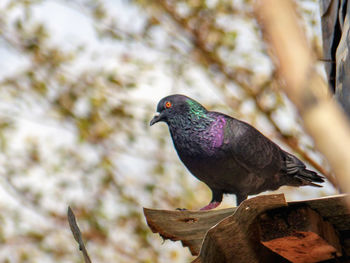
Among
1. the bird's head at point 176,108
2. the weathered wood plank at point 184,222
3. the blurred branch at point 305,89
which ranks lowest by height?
the weathered wood plank at point 184,222

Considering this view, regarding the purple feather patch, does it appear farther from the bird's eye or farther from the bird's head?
the bird's eye

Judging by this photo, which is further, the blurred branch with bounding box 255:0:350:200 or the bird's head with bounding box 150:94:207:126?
the bird's head with bounding box 150:94:207:126

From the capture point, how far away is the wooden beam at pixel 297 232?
8.36ft

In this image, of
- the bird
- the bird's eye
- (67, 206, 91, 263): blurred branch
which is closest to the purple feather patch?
the bird

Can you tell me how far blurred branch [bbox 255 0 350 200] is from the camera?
7.22 feet

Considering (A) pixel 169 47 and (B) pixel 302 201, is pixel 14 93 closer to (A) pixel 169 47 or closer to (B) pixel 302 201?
(A) pixel 169 47

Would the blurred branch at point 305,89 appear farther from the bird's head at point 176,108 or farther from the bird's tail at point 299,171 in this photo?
the bird's tail at point 299,171

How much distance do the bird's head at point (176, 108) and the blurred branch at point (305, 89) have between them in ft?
2.79

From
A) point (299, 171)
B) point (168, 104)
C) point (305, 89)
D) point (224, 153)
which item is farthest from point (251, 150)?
point (305, 89)

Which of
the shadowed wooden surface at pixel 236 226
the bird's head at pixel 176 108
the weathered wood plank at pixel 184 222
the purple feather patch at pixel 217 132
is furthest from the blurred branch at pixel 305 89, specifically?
the bird's head at pixel 176 108

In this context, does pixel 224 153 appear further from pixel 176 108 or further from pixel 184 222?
pixel 184 222

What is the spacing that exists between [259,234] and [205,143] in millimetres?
737

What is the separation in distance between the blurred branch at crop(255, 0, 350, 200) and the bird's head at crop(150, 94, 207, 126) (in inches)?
33.5

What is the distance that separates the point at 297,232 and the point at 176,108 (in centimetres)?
123
